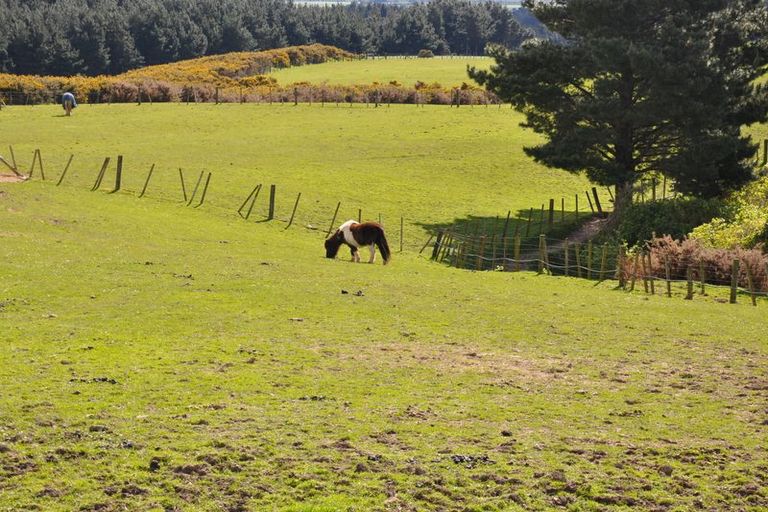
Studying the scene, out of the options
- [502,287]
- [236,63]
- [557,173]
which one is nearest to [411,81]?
[236,63]

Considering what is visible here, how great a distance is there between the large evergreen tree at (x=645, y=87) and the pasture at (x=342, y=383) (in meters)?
13.7

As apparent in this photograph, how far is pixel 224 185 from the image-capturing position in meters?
53.2

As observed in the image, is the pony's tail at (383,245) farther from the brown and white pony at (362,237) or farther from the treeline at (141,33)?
the treeline at (141,33)

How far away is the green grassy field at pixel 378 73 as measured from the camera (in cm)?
12225

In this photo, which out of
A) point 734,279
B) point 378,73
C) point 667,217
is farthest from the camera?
point 378,73

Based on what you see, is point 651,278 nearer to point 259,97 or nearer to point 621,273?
point 621,273

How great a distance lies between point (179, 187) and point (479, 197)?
18073mm

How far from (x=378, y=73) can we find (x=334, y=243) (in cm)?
9831

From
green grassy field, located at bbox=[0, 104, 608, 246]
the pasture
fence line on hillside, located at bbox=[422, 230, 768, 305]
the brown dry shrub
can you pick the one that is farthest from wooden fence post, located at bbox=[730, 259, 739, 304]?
green grassy field, located at bbox=[0, 104, 608, 246]

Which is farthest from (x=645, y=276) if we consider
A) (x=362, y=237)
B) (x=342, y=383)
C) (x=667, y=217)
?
(x=342, y=383)

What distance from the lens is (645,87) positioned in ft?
146

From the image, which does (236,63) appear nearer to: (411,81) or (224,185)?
(411,81)

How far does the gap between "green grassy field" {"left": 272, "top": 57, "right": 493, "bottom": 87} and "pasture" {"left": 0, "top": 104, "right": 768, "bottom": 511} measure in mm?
85233

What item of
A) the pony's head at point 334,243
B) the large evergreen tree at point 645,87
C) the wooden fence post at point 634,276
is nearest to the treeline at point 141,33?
the large evergreen tree at point 645,87
